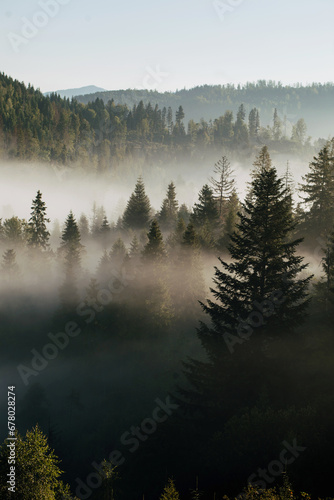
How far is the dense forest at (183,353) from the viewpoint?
62.2 feet

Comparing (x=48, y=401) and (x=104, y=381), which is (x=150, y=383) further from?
(x=48, y=401)

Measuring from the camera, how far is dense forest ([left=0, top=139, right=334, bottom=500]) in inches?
746

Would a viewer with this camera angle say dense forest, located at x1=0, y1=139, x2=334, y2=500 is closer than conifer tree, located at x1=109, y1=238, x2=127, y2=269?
Yes

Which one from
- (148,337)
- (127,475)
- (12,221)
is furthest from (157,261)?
(12,221)

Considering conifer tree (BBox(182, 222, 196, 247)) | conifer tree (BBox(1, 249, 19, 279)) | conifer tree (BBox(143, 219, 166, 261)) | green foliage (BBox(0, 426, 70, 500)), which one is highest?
conifer tree (BBox(182, 222, 196, 247))

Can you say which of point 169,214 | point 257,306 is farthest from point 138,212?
point 257,306

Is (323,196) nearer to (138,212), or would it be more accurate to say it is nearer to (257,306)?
(257,306)

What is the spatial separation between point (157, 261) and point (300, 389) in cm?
2770

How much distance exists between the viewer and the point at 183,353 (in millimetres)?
43438

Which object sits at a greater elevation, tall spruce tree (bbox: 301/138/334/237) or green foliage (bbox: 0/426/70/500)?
tall spruce tree (bbox: 301/138/334/237)

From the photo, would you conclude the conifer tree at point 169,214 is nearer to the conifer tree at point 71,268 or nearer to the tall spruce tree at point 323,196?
the conifer tree at point 71,268

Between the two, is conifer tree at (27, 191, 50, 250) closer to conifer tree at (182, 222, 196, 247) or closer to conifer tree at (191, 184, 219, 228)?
conifer tree at (191, 184, 219, 228)

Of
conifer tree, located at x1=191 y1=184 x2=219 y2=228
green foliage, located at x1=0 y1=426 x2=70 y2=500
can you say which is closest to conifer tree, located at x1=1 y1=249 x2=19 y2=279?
conifer tree, located at x1=191 y1=184 x2=219 y2=228

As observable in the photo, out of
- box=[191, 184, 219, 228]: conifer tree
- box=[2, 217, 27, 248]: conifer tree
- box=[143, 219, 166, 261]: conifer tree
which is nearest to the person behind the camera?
box=[143, 219, 166, 261]: conifer tree
